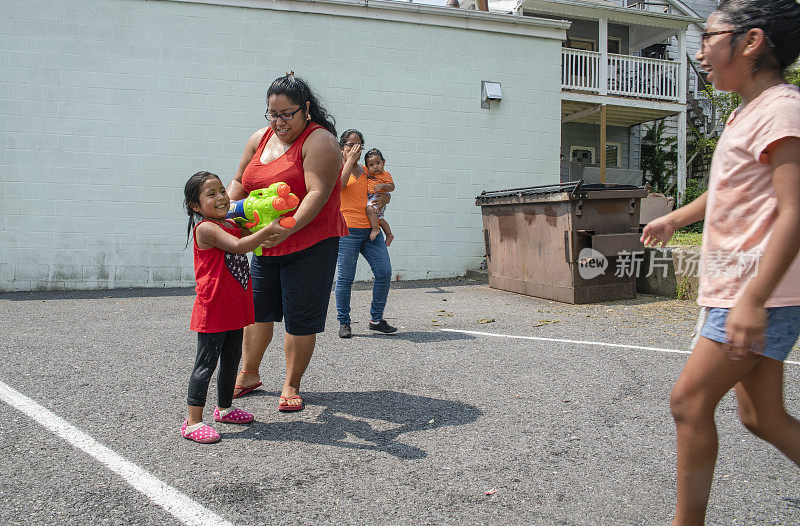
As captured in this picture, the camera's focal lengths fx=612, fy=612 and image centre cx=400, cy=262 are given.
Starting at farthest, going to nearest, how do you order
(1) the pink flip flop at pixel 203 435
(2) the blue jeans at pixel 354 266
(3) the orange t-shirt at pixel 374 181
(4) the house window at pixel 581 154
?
1. (4) the house window at pixel 581 154
2. (3) the orange t-shirt at pixel 374 181
3. (2) the blue jeans at pixel 354 266
4. (1) the pink flip flop at pixel 203 435

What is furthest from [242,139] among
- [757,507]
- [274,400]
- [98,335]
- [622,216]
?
[757,507]

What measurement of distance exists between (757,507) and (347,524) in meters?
1.58

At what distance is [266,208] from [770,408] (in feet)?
7.63

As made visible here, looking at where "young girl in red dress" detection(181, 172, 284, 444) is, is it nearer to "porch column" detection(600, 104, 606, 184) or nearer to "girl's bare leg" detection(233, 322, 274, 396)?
"girl's bare leg" detection(233, 322, 274, 396)

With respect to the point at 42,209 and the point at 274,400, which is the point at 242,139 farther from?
the point at 274,400

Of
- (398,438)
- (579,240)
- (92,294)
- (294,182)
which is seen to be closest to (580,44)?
(579,240)

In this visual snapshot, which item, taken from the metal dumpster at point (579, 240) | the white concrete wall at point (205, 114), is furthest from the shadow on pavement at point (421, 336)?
the white concrete wall at point (205, 114)

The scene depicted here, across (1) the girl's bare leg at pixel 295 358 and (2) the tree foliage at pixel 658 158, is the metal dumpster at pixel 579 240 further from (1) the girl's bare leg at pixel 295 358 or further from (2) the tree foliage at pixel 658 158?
(2) the tree foliage at pixel 658 158

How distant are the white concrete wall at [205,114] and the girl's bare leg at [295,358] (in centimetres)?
731

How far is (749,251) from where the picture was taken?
1.82 metres

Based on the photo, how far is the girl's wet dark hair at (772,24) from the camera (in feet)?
6.00

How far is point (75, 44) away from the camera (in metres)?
9.89

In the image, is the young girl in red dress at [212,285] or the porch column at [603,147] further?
the porch column at [603,147]

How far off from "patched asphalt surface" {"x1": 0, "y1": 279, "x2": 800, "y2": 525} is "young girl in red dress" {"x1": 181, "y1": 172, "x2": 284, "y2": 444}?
0.84 feet
